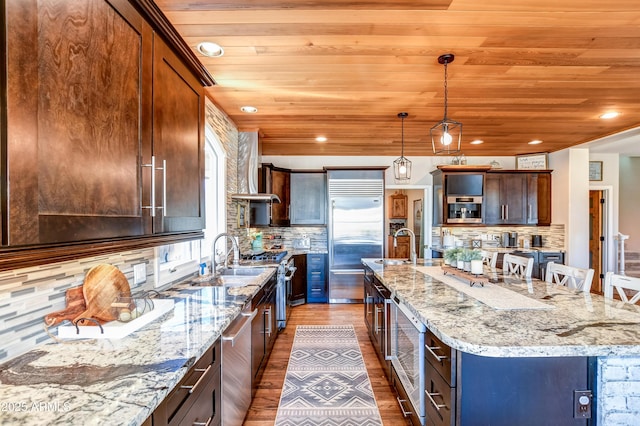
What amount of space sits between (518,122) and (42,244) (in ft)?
15.1

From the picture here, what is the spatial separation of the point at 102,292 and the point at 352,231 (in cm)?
403

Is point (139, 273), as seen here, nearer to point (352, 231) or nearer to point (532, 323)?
point (532, 323)

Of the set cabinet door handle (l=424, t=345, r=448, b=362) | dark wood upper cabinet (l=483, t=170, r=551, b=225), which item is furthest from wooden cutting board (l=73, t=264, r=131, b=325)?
dark wood upper cabinet (l=483, t=170, r=551, b=225)

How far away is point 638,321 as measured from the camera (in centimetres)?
152

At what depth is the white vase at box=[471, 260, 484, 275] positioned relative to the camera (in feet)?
7.88

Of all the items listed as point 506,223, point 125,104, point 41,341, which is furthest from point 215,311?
point 506,223

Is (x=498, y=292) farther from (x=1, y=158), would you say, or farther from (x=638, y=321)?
(x=1, y=158)

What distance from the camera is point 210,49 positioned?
216 cm

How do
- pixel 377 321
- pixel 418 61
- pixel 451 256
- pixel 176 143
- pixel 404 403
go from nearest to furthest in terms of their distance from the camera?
1. pixel 176 143
2. pixel 404 403
3. pixel 418 61
4. pixel 451 256
5. pixel 377 321

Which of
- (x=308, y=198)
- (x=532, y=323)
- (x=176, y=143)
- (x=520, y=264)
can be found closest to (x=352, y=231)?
(x=308, y=198)

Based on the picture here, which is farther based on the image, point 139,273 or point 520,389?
point 139,273

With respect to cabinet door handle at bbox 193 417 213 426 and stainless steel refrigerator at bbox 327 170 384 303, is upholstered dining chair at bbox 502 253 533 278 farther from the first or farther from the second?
cabinet door handle at bbox 193 417 213 426

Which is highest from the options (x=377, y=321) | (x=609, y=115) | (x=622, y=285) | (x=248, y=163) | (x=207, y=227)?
(x=609, y=115)

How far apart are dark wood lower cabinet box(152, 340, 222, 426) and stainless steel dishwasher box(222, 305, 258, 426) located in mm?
82
